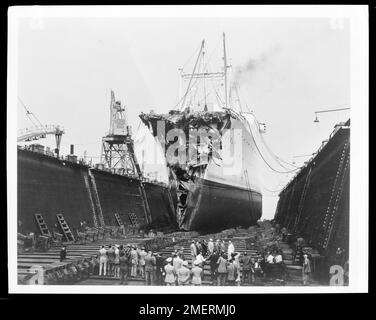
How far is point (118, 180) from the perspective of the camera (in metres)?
10.4

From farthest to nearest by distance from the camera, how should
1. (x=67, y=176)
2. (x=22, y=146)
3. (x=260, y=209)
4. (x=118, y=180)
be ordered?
(x=118, y=180) → (x=67, y=176) → (x=260, y=209) → (x=22, y=146)

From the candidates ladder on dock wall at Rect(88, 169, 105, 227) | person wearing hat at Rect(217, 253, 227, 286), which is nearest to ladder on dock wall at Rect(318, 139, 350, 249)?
person wearing hat at Rect(217, 253, 227, 286)

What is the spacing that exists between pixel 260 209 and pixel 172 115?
2.92m

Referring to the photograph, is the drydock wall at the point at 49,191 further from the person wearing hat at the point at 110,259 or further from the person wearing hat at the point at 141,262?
the person wearing hat at the point at 141,262

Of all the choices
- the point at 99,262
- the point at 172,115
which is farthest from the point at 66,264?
the point at 172,115

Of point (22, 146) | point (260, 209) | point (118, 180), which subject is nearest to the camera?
point (22, 146)

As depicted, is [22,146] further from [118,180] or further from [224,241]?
[224,241]

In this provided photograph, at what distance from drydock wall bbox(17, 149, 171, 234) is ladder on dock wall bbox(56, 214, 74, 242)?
0.28 ft

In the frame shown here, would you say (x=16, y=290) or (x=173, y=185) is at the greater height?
(x=173, y=185)

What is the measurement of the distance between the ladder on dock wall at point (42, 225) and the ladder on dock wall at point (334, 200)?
5.80 m

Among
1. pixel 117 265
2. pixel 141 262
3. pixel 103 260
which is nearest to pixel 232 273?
pixel 141 262

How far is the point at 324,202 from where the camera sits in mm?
8414

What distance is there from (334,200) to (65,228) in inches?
233

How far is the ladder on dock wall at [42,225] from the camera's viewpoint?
830cm
